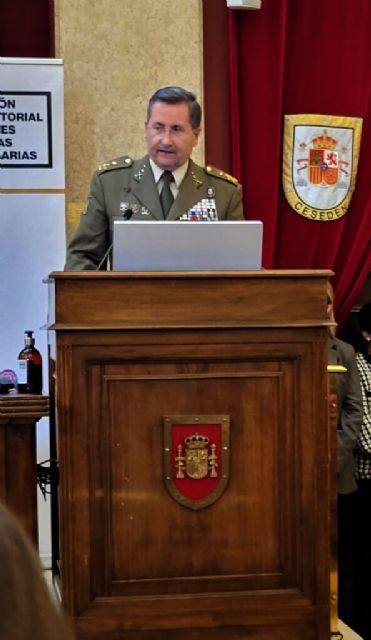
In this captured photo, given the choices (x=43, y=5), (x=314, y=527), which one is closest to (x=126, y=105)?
(x=43, y=5)

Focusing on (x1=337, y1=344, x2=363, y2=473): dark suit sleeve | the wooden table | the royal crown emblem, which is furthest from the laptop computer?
the royal crown emblem

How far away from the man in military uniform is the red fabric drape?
1.69 m

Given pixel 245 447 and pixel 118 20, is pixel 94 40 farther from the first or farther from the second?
pixel 245 447

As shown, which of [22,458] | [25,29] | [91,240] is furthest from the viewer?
[25,29]

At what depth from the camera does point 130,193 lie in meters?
2.96

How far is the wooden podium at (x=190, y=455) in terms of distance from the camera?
2324mm

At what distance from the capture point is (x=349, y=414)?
4266mm

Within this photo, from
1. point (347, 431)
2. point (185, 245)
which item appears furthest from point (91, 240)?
point (347, 431)

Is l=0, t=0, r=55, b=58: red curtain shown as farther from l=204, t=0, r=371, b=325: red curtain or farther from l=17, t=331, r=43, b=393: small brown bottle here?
l=17, t=331, r=43, b=393: small brown bottle

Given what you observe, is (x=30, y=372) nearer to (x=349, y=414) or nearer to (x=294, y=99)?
(x=349, y=414)

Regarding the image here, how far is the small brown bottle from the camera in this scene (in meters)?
2.83

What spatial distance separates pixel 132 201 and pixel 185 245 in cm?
62

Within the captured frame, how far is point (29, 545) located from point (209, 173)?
248 cm

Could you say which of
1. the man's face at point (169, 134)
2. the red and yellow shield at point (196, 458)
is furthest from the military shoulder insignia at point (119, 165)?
the red and yellow shield at point (196, 458)
